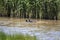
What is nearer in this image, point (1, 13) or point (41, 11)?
point (41, 11)

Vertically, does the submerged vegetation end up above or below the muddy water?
above

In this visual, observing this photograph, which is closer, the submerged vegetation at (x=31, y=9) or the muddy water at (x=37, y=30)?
the muddy water at (x=37, y=30)

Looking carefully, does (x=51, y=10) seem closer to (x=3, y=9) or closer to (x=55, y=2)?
(x=55, y=2)

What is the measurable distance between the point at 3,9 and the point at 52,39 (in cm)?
2003

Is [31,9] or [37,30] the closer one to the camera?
[37,30]

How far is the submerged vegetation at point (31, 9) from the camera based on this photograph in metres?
28.0

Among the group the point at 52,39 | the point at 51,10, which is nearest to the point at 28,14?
the point at 51,10

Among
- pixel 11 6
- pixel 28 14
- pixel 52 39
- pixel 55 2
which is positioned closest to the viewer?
pixel 52 39

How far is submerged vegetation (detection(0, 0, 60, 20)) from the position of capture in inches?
1103

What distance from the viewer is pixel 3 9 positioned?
106 ft

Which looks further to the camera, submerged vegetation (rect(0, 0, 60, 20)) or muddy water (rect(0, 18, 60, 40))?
submerged vegetation (rect(0, 0, 60, 20))

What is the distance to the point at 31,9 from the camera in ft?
96.8

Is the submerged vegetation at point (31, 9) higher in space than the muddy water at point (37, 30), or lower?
higher

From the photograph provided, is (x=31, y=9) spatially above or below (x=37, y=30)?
above
